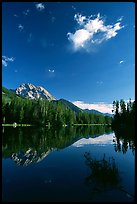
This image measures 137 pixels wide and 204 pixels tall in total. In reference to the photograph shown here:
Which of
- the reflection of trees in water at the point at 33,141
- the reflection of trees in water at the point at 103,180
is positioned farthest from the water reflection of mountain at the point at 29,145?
the reflection of trees in water at the point at 103,180

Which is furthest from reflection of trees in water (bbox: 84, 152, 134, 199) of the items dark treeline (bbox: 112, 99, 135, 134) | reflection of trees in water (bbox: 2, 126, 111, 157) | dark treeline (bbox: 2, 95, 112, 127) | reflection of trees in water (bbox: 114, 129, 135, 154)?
dark treeline (bbox: 2, 95, 112, 127)

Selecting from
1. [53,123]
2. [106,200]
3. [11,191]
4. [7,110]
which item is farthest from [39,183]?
[53,123]

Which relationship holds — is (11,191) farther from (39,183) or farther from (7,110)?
(7,110)

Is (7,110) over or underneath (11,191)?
over

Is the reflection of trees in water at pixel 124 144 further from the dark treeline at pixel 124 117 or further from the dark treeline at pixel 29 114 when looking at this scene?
the dark treeline at pixel 29 114

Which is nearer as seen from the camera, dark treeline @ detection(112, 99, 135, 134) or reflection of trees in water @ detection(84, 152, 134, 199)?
reflection of trees in water @ detection(84, 152, 134, 199)

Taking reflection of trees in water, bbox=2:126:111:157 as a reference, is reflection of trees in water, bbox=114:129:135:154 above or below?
below

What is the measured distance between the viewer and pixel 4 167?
1988cm

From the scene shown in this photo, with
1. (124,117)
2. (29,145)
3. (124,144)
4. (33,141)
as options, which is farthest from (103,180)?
(124,117)

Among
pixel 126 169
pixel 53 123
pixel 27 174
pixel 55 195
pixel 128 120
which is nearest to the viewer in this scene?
pixel 55 195

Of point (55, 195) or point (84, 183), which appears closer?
point (55, 195)

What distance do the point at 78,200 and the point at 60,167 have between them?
8.73 meters

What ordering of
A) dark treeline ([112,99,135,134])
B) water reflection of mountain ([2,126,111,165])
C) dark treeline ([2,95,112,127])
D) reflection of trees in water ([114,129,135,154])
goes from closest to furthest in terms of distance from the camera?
1. water reflection of mountain ([2,126,111,165])
2. reflection of trees in water ([114,129,135,154])
3. dark treeline ([112,99,135,134])
4. dark treeline ([2,95,112,127])

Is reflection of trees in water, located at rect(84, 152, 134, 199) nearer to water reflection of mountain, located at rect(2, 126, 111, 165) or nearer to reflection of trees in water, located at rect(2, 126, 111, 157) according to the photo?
water reflection of mountain, located at rect(2, 126, 111, 165)
